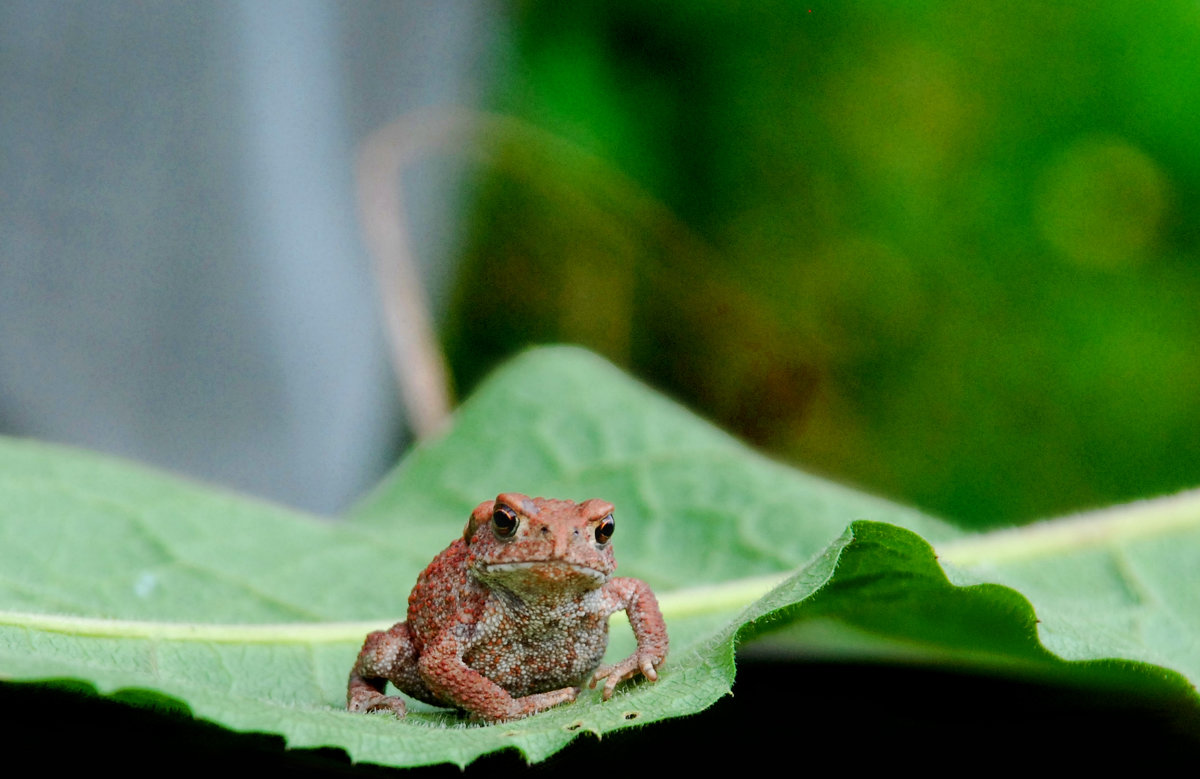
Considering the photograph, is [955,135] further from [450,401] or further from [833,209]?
[450,401]

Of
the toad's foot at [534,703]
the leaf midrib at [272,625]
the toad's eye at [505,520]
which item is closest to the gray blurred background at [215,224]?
the leaf midrib at [272,625]

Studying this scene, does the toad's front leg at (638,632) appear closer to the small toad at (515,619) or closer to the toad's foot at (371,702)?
the small toad at (515,619)

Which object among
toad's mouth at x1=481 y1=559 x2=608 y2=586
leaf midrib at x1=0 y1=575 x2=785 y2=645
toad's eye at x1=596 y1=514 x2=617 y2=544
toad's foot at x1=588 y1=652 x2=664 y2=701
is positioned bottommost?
leaf midrib at x1=0 y1=575 x2=785 y2=645

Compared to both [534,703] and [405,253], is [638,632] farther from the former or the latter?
[405,253]

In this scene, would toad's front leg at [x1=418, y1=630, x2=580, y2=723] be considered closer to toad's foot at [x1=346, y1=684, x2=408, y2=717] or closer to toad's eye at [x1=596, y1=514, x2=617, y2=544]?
toad's foot at [x1=346, y1=684, x2=408, y2=717]

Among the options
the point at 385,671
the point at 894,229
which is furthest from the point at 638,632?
the point at 894,229

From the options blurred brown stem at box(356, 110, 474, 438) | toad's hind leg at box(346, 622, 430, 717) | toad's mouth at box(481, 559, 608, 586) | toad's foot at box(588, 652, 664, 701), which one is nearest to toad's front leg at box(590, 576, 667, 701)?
toad's foot at box(588, 652, 664, 701)
